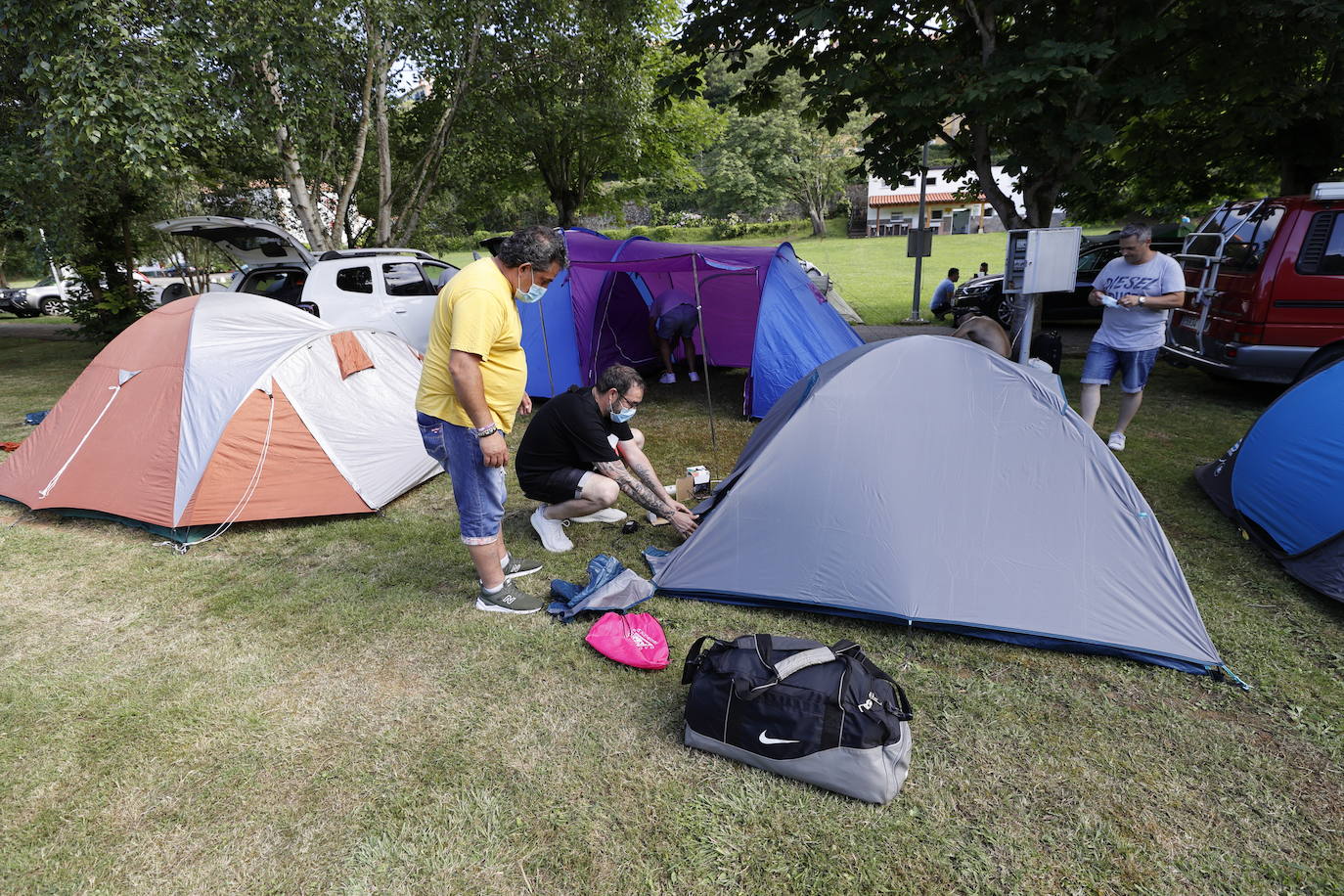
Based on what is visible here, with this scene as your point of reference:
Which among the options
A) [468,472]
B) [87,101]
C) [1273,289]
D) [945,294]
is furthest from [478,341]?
[945,294]

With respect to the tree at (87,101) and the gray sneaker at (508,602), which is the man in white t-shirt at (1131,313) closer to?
the gray sneaker at (508,602)

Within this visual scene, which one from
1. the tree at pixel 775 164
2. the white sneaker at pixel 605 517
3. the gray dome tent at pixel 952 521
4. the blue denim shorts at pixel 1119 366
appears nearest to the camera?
the gray dome tent at pixel 952 521

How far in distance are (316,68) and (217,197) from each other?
717 cm

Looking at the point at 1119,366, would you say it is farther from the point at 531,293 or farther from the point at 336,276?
the point at 336,276

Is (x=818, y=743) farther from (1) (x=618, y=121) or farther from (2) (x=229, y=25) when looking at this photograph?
(1) (x=618, y=121)

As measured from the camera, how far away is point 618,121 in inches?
526

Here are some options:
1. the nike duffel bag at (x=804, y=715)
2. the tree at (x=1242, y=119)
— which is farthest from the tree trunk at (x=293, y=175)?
the tree at (x=1242, y=119)

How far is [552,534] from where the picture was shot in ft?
14.2

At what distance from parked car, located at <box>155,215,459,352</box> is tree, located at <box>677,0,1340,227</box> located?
4564 millimetres

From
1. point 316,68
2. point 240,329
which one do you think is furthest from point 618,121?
point 240,329

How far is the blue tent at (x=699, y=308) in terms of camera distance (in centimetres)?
664

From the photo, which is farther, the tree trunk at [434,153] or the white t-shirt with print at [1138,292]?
the tree trunk at [434,153]

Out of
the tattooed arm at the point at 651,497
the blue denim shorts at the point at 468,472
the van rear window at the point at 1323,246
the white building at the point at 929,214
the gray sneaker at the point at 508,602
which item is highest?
the van rear window at the point at 1323,246

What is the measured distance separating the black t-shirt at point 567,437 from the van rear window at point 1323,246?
20.4ft
